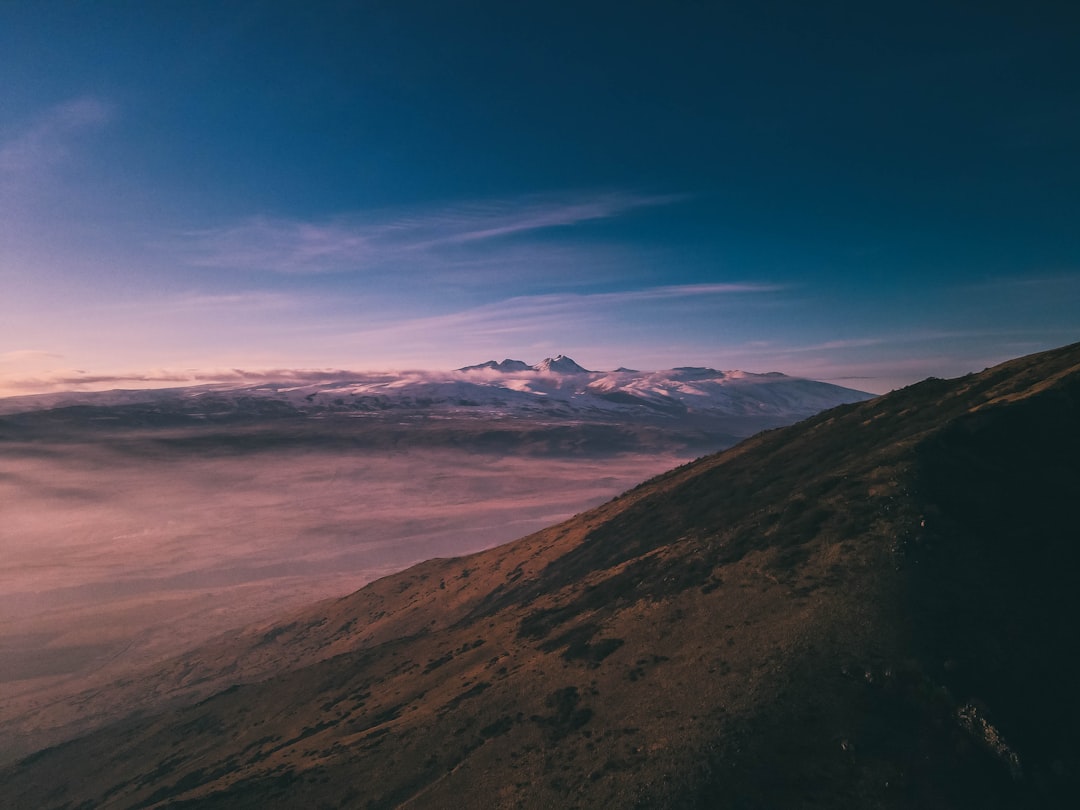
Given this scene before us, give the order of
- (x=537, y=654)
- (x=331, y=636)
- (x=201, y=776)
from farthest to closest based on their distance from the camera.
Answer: (x=331, y=636)
(x=201, y=776)
(x=537, y=654)

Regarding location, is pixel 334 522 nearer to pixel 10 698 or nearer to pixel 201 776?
pixel 10 698

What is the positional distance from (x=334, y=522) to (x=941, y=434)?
570ft

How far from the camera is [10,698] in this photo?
255 feet

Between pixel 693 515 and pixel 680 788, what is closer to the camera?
pixel 680 788

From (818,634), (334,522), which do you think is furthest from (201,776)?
(334,522)

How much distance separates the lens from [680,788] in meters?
23.2

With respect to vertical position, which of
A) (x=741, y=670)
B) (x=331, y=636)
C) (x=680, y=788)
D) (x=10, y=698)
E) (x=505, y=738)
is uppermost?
(x=741, y=670)

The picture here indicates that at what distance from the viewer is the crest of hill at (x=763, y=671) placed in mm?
23219

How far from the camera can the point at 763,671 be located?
90.6 ft

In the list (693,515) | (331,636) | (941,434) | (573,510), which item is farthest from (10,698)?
(573,510)

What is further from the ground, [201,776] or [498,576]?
[498,576]

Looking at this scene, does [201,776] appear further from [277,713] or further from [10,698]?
[10,698]

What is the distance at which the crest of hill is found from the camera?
76.2 ft

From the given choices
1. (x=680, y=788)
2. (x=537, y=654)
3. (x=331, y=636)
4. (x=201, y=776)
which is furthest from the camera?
(x=331, y=636)
